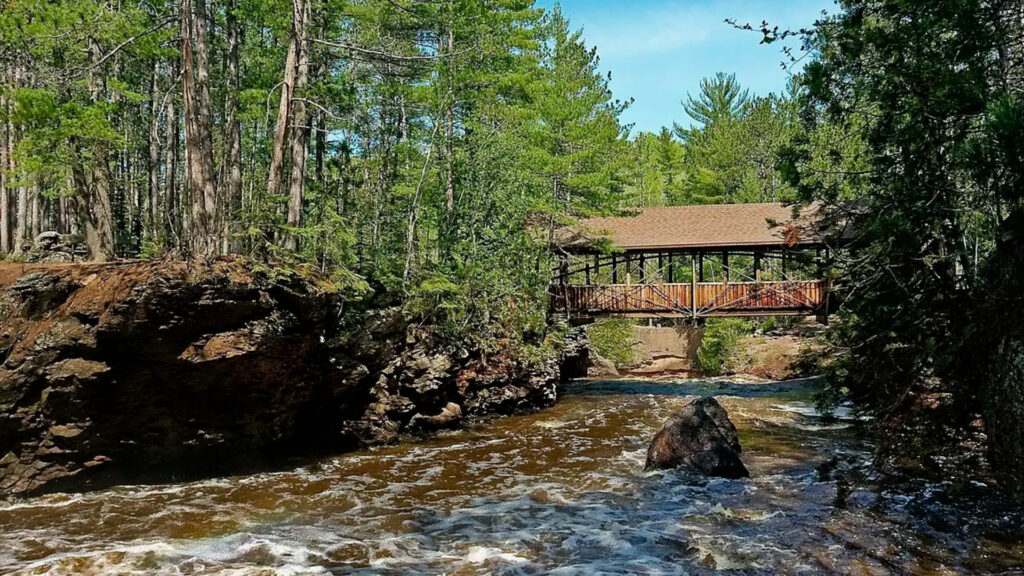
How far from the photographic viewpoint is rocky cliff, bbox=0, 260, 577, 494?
7.09 m

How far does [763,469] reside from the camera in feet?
27.1

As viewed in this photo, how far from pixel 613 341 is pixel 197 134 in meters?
18.6

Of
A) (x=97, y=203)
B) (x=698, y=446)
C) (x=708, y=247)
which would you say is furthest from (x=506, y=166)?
(x=698, y=446)

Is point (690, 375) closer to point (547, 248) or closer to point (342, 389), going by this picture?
point (547, 248)

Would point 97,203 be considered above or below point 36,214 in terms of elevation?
below

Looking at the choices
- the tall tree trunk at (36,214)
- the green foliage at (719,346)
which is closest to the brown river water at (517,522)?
the tall tree trunk at (36,214)

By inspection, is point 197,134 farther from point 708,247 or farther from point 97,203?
point 708,247

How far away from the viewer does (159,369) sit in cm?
765

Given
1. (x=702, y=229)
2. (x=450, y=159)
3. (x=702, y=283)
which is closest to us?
(x=450, y=159)

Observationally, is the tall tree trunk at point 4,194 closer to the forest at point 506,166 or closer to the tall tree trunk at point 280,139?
the forest at point 506,166

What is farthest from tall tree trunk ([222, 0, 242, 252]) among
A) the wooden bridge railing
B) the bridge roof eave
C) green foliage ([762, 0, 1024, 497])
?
green foliage ([762, 0, 1024, 497])

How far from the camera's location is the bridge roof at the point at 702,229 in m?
17.3

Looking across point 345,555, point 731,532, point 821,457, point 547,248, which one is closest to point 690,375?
point 547,248

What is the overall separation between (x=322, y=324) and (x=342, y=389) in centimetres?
129
